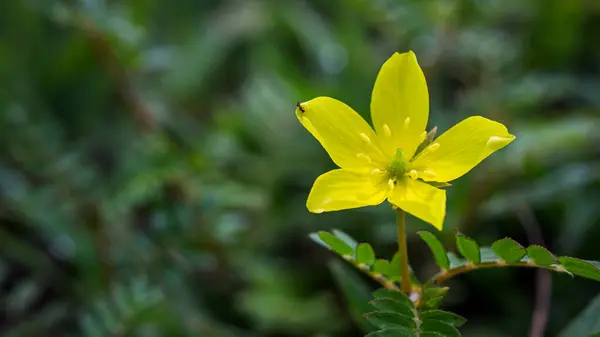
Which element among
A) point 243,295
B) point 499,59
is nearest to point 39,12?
point 243,295

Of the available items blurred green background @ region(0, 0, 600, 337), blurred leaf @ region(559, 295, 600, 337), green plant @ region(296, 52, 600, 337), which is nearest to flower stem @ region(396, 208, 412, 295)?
green plant @ region(296, 52, 600, 337)

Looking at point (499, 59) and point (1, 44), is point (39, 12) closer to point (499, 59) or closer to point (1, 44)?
point (1, 44)

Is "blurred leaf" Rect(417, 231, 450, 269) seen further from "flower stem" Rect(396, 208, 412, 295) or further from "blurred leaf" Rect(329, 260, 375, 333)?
"blurred leaf" Rect(329, 260, 375, 333)

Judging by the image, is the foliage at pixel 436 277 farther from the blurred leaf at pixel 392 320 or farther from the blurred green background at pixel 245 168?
the blurred green background at pixel 245 168

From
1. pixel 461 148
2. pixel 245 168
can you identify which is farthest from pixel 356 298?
pixel 245 168

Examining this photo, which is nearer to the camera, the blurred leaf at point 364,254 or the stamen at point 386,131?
the blurred leaf at point 364,254

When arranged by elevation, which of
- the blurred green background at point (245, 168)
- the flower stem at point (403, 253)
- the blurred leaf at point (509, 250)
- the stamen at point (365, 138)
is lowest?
the blurred leaf at point (509, 250)

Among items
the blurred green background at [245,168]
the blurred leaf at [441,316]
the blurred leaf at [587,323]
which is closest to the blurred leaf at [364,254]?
the blurred leaf at [441,316]

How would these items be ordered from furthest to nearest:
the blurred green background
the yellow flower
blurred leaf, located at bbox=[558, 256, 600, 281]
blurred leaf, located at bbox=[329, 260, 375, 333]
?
the blurred green background, blurred leaf, located at bbox=[329, 260, 375, 333], the yellow flower, blurred leaf, located at bbox=[558, 256, 600, 281]
